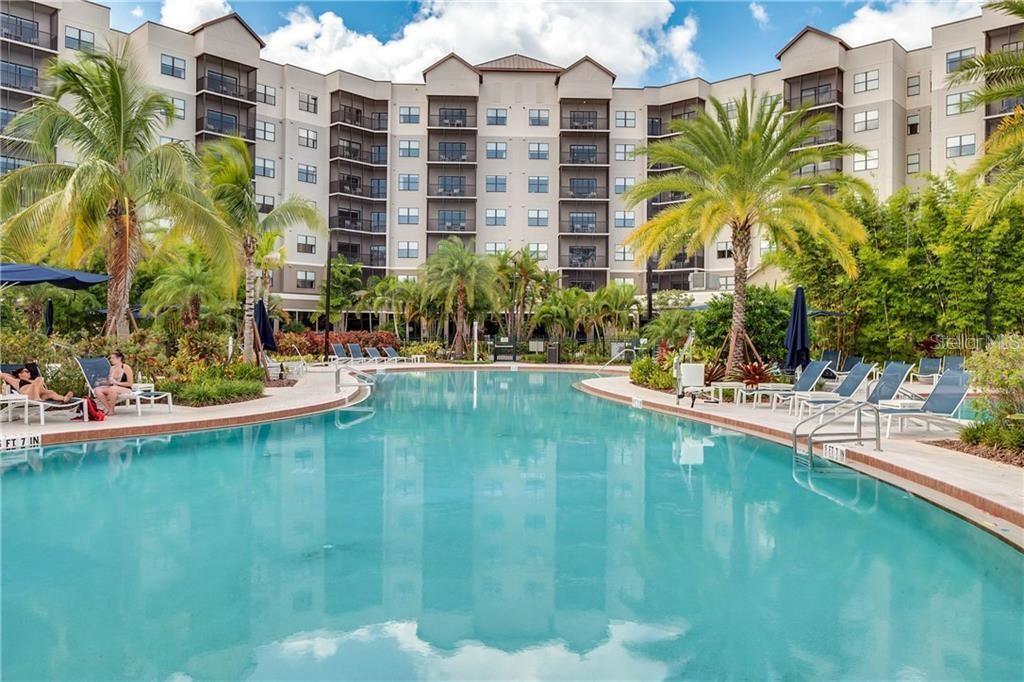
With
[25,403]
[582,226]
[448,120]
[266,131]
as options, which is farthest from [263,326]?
[448,120]

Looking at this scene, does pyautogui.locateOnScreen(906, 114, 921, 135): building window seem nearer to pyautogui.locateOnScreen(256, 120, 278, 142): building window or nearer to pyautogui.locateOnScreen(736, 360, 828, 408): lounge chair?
pyautogui.locateOnScreen(736, 360, 828, 408): lounge chair

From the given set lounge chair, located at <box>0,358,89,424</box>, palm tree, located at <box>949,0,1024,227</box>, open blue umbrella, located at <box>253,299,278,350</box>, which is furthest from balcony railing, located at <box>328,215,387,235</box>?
palm tree, located at <box>949,0,1024,227</box>

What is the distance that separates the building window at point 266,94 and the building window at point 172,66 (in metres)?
5.07

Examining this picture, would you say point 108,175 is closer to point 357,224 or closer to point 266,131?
point 266,131

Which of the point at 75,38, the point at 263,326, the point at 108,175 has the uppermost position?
the point at 75,38

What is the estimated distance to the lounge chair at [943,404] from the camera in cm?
1105

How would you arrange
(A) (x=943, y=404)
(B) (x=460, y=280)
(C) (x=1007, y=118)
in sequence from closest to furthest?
(A) (x=943, y=404), (C) (x=1007, y=118), (B) (x=460, y=280)

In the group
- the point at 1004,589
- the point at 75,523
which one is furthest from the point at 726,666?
the point at 75,523

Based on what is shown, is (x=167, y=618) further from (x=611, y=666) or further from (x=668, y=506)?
(x=668, y=506)

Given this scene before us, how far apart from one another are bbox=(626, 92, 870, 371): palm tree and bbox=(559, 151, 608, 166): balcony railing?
35353 mm

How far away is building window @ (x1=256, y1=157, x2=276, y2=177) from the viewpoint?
49469 millimetres

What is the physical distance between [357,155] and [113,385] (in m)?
43.9

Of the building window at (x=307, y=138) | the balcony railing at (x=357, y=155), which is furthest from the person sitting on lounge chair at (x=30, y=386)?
the balcony railing at (x=357, y=155)

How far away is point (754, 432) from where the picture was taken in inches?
514
